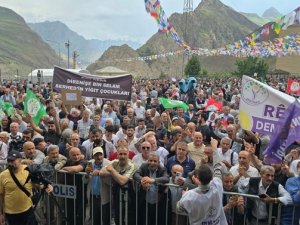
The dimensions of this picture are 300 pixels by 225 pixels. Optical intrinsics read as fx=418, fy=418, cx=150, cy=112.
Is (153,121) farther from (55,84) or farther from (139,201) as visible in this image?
(139,201)

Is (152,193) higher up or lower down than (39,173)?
lower down

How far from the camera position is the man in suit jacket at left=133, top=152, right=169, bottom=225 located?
212 inches

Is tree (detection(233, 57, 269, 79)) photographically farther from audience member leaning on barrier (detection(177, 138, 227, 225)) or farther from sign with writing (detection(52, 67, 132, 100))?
audience member leaning on barrier (detection(177, 138, 227, 225))

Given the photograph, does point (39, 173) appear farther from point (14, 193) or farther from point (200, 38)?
point (200, 38)

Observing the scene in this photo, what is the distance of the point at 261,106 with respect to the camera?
561 cm

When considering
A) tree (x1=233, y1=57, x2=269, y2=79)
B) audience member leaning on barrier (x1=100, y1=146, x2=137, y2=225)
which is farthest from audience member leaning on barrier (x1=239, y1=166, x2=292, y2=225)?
tree (x1=233, y1=57, x2=269, y2=79)

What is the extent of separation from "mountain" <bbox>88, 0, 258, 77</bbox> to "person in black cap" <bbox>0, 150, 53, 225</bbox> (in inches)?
4288

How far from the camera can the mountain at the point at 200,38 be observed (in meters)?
130

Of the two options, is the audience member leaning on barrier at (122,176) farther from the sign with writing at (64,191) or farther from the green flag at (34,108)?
the green flag at (34,108)

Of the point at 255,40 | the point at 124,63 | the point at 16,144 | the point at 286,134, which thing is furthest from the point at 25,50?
the point at 286,134

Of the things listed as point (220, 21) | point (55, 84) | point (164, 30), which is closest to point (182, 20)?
point (220, 21)

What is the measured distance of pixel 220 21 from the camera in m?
178

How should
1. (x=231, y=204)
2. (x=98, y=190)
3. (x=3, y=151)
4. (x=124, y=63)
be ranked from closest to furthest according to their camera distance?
Result: (x=231, y=204) → (x=98, y=190) → (x=3, y=151) → (x=124, y=63)

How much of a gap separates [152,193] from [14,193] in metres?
1.75
